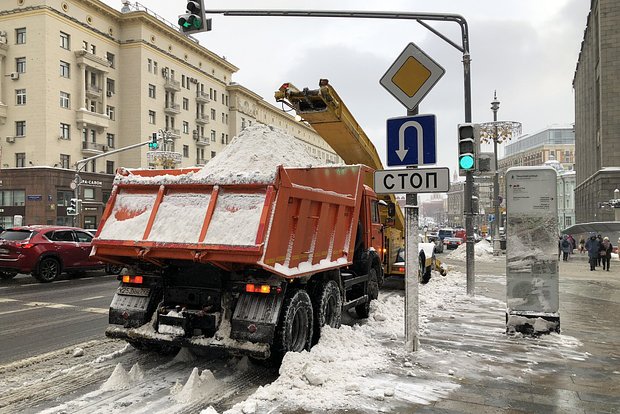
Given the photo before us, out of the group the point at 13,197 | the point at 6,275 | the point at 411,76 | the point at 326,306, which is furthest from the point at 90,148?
the point at 411,76

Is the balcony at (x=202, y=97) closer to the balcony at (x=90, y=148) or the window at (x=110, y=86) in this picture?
the window at (x=110, y=86)

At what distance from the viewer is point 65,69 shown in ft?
157

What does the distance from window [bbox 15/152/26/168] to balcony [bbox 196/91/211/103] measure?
26.4 meters

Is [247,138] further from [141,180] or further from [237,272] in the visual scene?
[237,272]

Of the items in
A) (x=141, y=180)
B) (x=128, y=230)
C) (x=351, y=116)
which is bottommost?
(x=128, y=230)

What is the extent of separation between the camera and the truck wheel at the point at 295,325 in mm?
5484

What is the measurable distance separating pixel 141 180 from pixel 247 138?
1697mm

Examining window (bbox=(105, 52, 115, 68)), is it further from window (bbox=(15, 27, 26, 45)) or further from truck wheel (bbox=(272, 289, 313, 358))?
truck wheel (bbox=(272, 289, 313, 358))

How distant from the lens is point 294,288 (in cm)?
596

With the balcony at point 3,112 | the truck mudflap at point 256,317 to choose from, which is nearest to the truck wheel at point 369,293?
the truck mudflap at point 256,317

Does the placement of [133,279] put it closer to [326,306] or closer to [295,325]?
[295,325]

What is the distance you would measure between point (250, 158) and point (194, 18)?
5.24 meters

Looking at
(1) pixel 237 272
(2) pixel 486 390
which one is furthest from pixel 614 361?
(1) pixel 237 272

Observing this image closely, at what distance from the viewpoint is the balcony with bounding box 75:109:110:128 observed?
4862cm
